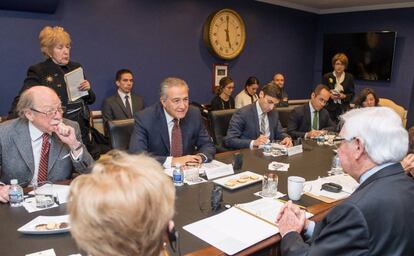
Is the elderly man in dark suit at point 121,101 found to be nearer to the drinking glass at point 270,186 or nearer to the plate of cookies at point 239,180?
the plate of cookies at point 239,180

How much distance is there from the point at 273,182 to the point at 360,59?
17.4 ft

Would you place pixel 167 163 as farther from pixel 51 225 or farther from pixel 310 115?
pixel 310 115

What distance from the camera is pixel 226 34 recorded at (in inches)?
205

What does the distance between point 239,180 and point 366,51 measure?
5227mm

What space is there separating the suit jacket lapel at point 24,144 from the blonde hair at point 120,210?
1.26 meters

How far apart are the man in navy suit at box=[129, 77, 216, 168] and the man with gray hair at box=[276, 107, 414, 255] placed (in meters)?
1.14

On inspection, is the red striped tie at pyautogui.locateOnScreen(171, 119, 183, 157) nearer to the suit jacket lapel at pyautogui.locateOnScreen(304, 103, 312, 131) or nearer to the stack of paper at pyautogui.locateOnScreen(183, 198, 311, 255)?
the stack of paper at pyautogui.locateOnScreen(183, 198, 311, 255)

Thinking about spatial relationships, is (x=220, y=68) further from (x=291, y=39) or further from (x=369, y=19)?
(x=369, y=19)

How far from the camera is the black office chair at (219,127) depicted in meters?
Result: 3.09

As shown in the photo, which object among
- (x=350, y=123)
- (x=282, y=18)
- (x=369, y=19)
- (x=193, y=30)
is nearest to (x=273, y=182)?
(x=350, y=123)

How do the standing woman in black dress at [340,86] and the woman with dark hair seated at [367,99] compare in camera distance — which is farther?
the standing woman in black dress at [340,86]

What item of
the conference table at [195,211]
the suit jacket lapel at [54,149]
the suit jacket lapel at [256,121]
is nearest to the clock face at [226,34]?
the suit jacket lapel at [256,121]

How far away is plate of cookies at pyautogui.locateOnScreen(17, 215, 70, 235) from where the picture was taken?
1.28 metres

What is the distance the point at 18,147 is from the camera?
6.09ft
